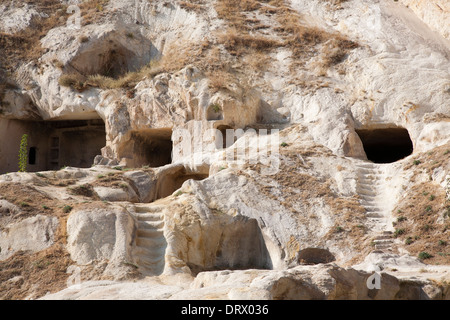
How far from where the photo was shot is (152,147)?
24.8m

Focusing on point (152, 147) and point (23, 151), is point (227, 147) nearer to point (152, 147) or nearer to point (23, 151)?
point (152, 147)

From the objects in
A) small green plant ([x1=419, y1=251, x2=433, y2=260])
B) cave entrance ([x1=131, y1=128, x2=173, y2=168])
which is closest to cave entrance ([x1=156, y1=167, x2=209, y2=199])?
cave entrance ([x1=131, y1=128, x2=173, y2=168])

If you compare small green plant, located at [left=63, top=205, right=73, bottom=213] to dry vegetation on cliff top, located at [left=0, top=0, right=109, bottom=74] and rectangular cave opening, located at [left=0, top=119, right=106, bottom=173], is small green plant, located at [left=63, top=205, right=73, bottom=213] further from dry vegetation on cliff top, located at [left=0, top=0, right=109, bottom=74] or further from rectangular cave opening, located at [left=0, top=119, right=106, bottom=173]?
dry vegetation on cliff top, located at [left=0, top=0, right=109, bottom=74]

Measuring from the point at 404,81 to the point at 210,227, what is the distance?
953 centimetres

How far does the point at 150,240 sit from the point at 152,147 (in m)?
9.49

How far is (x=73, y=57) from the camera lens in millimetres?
25094

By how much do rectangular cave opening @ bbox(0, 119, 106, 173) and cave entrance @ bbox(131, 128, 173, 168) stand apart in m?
3.19

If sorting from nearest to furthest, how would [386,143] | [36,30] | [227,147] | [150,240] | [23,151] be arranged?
1. [150,240]
2. [227,147]
3. [386,143]
4. [23,151]
5. [36,30]

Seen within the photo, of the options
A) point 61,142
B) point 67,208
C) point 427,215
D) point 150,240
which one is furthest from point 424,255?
point 61,142

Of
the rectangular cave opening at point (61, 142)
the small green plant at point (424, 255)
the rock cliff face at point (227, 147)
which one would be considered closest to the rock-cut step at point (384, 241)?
the rock cliff face at point (227, 147)

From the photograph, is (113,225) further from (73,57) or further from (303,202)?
(73,57)

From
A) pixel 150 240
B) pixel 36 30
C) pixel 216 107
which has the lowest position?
pixel 150 240

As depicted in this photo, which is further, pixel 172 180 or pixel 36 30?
pixel 36 30

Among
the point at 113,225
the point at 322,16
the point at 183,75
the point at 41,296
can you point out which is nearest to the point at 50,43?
the point at 183,75
